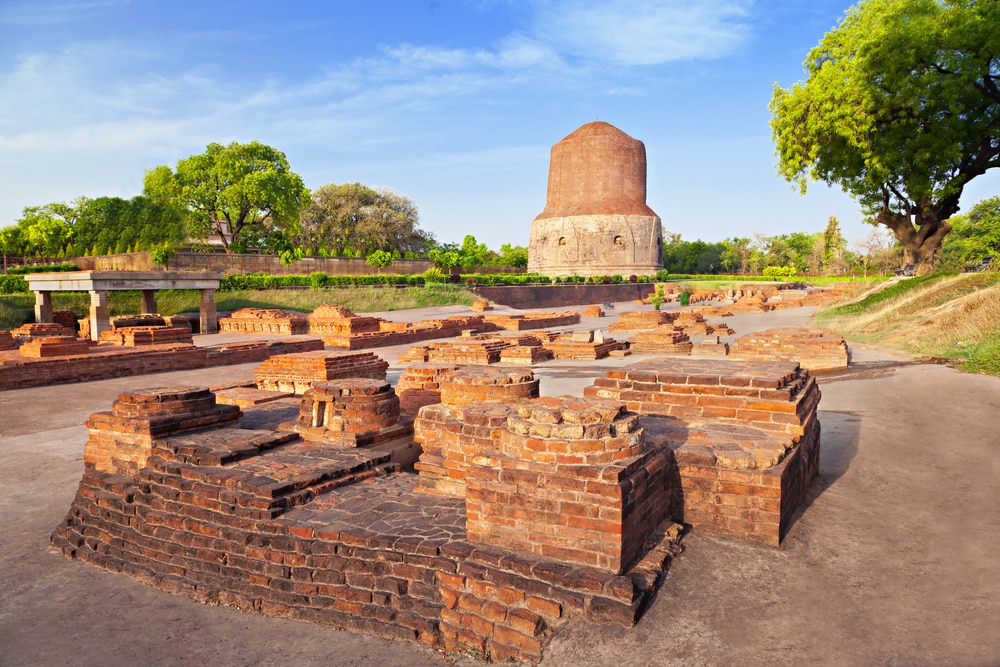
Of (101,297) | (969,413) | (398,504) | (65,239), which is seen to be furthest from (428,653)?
(65,239)

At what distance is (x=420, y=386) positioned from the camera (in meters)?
6.18

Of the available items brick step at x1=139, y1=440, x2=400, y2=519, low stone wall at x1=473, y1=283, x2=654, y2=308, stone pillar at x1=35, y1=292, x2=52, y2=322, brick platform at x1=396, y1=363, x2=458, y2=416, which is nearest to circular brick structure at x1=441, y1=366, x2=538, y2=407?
brick step at x1=139, y1=440, x2=400, y2=519

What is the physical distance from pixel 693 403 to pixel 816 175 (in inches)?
728

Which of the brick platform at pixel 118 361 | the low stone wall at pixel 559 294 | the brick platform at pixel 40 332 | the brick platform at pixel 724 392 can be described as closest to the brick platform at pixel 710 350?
the brick platform at pixel 724 392

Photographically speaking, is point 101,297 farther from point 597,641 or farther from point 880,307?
point 880,307

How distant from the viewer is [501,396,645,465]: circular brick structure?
2.71 metres

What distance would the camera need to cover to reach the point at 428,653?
8.40 ft

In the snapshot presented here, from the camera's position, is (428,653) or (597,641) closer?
(597,641)

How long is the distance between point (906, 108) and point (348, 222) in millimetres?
36130

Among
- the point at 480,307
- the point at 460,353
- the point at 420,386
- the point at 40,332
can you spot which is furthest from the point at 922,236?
the point at 40,332

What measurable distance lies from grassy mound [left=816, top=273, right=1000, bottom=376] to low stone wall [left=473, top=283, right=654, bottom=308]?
15.6 meters

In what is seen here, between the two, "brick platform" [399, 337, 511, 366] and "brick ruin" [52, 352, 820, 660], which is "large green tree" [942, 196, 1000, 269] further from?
"brick ruin" [52, 352, 820, 660]

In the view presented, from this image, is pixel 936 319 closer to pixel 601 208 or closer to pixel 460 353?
pixel 460 353

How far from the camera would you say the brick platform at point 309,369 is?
7.59 m
